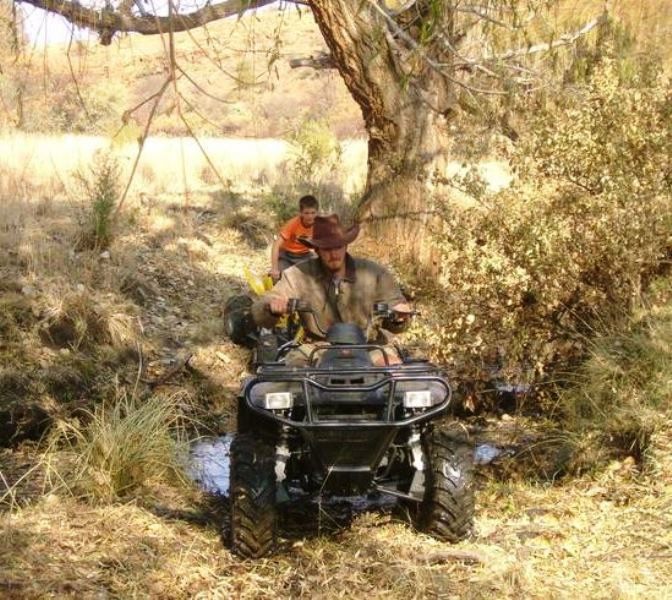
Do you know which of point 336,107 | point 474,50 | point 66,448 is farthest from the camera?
point 336,107

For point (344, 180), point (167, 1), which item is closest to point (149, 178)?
point (344, 180)

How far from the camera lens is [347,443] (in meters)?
4.39

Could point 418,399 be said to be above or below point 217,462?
above

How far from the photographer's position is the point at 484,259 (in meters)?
6.74

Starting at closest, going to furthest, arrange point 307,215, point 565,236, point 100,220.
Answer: point 565,236 → point 307,215 → point 100,220

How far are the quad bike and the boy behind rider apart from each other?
182 inches

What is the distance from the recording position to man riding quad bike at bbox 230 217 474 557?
444 cm

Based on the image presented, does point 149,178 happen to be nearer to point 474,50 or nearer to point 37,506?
point 474,50

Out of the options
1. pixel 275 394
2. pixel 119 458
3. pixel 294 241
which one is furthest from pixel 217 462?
pixel 294 241

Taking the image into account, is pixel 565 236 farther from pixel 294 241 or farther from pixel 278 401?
pixel 294 241

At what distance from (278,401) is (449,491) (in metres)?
0.94

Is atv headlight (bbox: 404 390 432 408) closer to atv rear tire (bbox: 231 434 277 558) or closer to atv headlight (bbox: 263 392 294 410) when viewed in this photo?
atv headlight (bbox: 263 392 294 410)

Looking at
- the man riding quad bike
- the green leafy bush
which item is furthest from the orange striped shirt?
the man riding quad bike

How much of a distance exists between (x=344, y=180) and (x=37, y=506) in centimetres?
1069
